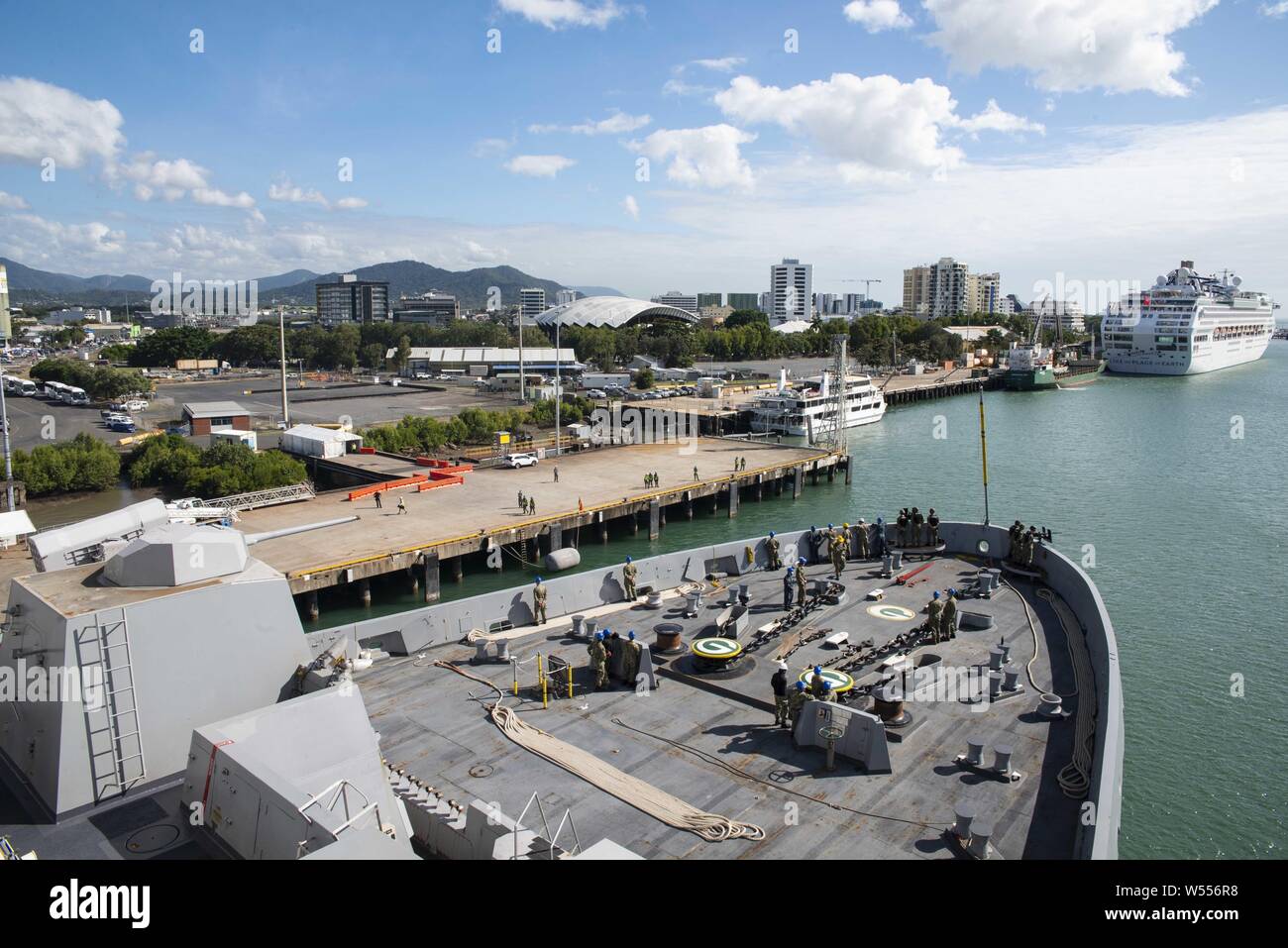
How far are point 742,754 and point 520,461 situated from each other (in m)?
40.8

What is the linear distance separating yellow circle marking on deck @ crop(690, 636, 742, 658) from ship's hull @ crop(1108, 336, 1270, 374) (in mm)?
125199

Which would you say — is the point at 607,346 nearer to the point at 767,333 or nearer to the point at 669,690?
the point at 767,333

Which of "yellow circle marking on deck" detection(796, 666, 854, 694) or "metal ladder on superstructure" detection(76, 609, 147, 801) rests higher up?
"metal ladder on superstructure" detection(76, 609, 147, 801)

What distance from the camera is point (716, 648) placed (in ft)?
46.4

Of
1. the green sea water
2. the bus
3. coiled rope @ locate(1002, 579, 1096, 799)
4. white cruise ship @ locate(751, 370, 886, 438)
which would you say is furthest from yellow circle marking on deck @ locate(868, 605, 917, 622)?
the bus

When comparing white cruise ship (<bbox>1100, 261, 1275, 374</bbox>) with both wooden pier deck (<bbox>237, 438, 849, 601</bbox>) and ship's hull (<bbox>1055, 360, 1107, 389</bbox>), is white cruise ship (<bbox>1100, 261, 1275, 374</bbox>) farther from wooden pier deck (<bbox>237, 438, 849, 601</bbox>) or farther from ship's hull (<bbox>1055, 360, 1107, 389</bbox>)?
wooden pier deck (<bbox>237, 438, 849, 601</bbox>)

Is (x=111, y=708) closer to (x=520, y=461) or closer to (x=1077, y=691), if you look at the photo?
(x=1077, y=691)

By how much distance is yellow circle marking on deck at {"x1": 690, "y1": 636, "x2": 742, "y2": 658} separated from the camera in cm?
1394

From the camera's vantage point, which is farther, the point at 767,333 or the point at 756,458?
the point at 767,333

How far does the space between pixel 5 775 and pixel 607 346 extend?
12604 cm

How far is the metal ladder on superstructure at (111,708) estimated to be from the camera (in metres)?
9.93

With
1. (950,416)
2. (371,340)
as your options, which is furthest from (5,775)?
(371,340)

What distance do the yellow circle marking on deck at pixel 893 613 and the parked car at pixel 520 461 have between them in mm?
35815

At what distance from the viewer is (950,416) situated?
295 ft
